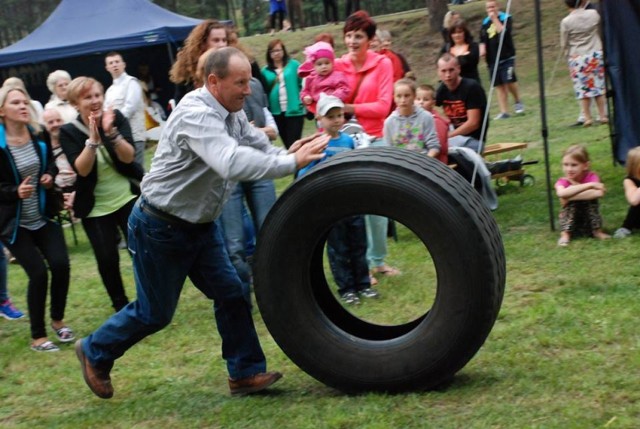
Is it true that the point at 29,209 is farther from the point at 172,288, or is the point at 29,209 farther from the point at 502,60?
the point at 502,60

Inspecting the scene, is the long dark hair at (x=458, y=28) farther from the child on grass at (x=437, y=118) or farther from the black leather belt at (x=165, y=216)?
the black leather belt at (x=165, y=216)

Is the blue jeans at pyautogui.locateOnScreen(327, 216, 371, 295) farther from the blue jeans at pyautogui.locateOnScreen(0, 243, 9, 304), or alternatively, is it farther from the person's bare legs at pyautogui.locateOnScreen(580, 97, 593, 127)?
the person's bare legs at pyautogui.locateOnScreen(580, 97, 593, 127)

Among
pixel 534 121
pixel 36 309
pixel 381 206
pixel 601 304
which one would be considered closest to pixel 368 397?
pixel 381 206

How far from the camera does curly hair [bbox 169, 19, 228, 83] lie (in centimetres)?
619

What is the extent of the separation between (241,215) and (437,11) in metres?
15.8

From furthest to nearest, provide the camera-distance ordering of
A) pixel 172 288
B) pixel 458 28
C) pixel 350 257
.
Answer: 1. pixel 458 28
2. pixel 350 257
3. pixel 172 288

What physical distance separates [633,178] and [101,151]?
422 centimetres

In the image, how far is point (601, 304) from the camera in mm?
5633

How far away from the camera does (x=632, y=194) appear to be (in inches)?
290

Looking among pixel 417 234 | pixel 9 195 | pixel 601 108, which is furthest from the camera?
pixel 601 108

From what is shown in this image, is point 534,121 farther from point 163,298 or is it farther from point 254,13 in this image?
point 254,13

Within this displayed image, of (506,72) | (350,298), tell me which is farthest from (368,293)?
(506,72)

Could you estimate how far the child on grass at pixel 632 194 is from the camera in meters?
7.34

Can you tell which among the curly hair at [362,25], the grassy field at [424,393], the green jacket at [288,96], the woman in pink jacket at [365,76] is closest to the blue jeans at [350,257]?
the grassy field at [424,393]
